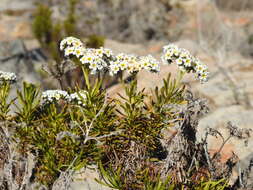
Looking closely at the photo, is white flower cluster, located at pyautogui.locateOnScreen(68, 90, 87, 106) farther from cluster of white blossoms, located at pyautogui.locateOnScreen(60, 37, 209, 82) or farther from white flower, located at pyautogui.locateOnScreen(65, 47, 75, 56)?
white flower, located at pyautogui.locateOnScreen(65, 47, 75, 56)

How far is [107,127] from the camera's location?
428 cm

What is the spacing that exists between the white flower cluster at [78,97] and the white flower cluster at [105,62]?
37cm

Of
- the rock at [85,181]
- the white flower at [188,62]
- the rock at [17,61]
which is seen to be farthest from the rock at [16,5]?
the white flower at [188,62]

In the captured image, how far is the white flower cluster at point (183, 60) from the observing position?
3965mm

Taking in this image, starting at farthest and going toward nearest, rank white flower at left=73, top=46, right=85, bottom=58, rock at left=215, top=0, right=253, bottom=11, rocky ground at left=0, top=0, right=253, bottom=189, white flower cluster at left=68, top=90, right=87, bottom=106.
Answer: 1. rock at left=215, top=0, right=253, bottom=11
2. rocky ground at left=0, top=0, right=253, bottom=189
3. white flower cluster at left=68, top=90, right=87, bottom=106
4. white flower at left=73, top=46, right=85, bottom=58

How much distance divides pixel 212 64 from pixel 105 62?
17.6 feet

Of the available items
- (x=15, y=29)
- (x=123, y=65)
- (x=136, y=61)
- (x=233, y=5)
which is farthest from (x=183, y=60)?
(x=233, y=5)

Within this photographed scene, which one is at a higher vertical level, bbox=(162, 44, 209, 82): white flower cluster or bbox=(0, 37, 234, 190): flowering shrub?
bbox=(162, 44, 209, 82): white flower cluster

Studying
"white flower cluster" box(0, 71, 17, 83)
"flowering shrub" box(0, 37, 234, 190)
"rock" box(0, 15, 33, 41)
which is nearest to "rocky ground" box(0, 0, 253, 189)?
"rock" box(0, 15, 33, 41)

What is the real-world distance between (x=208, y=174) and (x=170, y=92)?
3.89 ft

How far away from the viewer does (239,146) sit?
5.53 metres

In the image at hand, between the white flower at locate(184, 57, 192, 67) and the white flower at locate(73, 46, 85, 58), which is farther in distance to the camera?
the white flower at locate(73, 46, 85, 58)

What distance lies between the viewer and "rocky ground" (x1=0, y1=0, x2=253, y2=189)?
242 inches

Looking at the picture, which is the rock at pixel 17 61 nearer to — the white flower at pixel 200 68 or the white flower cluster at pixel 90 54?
the white flower cluster at pixel 90 54
